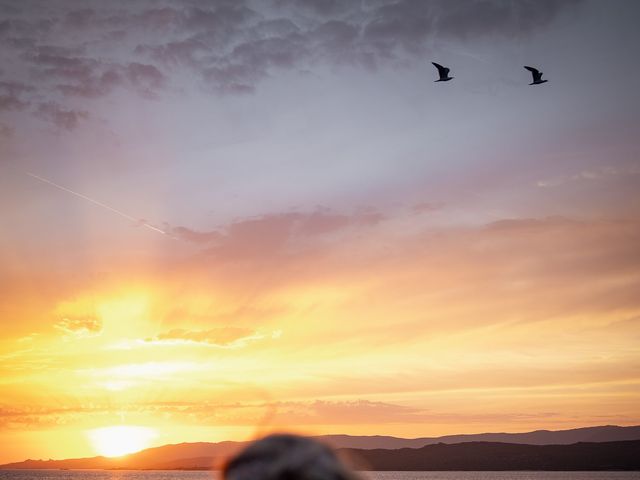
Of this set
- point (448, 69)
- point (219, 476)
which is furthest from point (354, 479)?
point (448, 69)

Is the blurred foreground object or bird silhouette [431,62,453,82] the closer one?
the blurred foreground object

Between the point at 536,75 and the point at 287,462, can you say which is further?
the point at 536,75

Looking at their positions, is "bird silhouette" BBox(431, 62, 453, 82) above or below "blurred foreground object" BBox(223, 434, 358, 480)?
above

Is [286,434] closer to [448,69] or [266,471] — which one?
[266,471]

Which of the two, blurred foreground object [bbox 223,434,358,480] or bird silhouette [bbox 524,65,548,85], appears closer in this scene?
blurred foreground object [bbox 223,434,358,480]

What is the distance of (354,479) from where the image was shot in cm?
856

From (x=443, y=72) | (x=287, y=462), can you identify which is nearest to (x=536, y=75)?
(x=443, y=72)

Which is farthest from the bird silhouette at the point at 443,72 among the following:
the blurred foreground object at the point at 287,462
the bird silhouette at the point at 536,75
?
the blurred foreground object at the point at 287,462

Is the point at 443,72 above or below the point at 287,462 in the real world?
above

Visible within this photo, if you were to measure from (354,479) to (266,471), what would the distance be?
1.12 metres

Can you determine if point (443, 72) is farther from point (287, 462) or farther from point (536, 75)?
point (287, 462)

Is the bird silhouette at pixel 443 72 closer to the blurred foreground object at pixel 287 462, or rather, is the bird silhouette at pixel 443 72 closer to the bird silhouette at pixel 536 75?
the bird silhouette at pixel 536 75

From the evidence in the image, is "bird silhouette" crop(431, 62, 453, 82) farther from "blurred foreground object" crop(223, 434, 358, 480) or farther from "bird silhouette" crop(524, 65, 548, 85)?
"blurred foreground object" crop(223, 434, 358, 480)

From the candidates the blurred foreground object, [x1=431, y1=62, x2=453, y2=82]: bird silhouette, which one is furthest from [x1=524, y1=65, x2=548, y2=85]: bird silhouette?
the blurred foreground object
